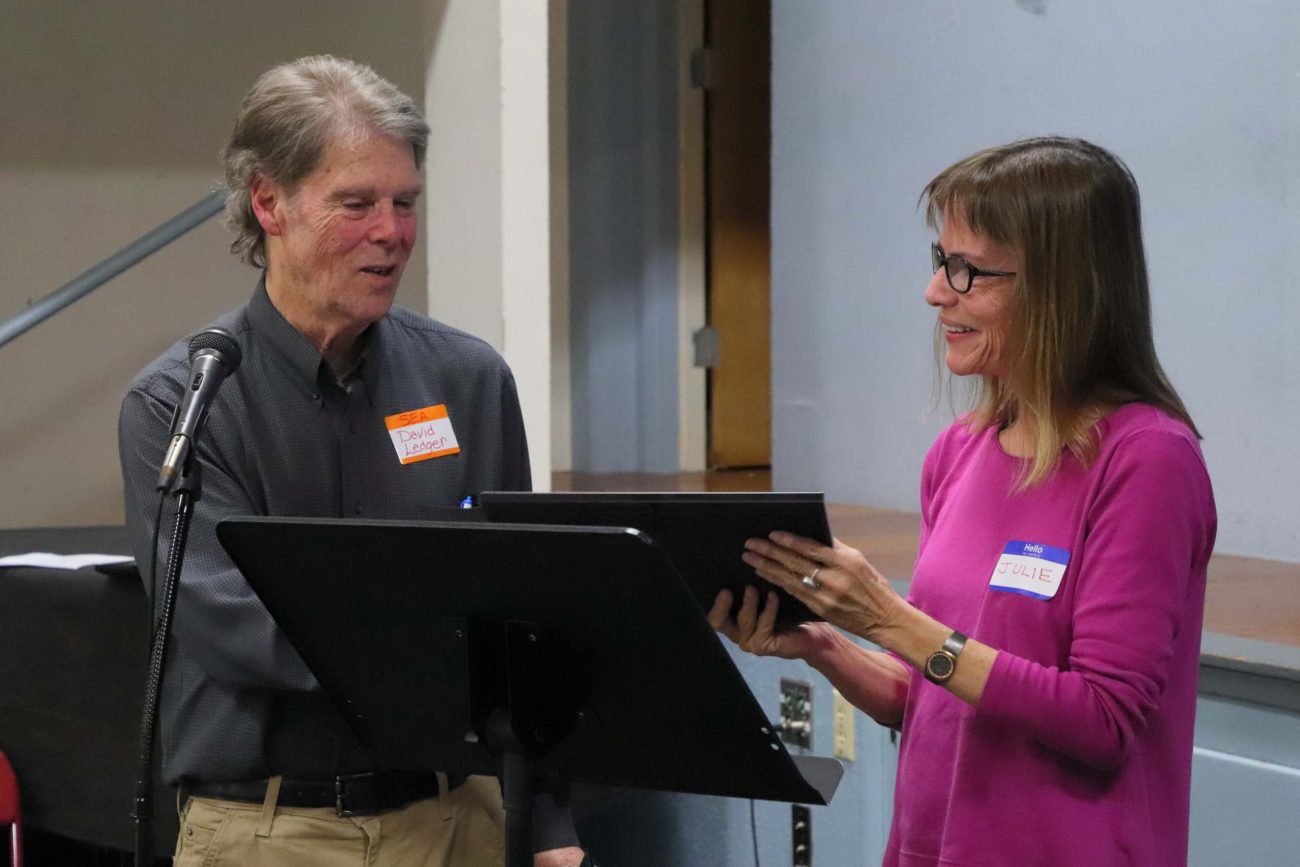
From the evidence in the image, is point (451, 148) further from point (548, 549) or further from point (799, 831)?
point (548, 549)

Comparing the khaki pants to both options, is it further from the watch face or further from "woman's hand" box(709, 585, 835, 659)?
the watch face

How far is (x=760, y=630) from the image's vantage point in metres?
1.59

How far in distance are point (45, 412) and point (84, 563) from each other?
168 centimetres

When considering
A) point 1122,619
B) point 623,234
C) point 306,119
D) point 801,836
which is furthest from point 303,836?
point 623,234


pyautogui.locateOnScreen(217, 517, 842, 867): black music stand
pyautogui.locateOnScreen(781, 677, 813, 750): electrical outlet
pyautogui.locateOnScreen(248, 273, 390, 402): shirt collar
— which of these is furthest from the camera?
pyautogui.locateOnScreen(781, 677, 813, 750): electrical outlet

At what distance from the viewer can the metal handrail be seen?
13.2 ft

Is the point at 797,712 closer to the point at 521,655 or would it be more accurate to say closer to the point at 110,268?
the point at 521,655

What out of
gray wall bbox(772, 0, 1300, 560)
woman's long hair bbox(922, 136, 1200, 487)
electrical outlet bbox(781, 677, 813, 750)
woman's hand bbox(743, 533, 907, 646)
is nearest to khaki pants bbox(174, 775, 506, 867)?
woman's hand bbox(743, 533, 907, 646)

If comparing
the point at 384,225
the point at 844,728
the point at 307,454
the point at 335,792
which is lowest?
the point at 844,728

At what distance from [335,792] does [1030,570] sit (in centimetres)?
84

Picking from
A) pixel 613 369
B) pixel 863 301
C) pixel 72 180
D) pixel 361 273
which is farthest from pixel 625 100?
pixel 361 273

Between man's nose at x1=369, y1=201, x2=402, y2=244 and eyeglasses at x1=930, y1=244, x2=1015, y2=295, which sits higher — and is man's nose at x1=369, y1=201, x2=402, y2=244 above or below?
above

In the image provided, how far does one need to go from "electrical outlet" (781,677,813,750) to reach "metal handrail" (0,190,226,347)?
2132 millimetres

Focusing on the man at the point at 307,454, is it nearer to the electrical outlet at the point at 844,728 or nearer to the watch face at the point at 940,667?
the watch face at the point at 940,667
